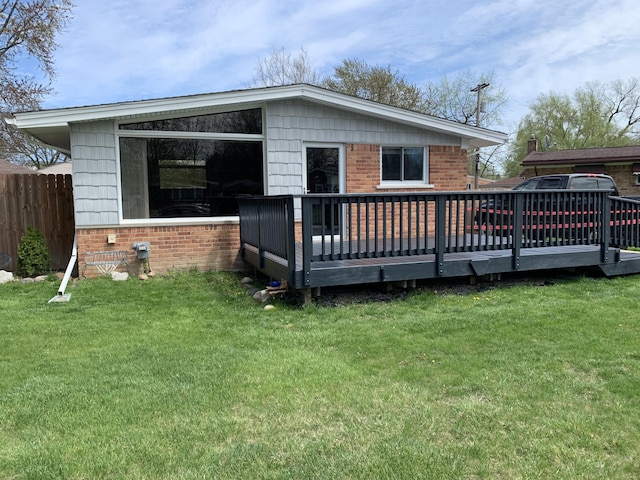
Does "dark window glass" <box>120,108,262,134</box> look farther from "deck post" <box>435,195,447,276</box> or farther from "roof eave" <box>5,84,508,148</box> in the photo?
"deck post" <box>435,195,447,276</box>

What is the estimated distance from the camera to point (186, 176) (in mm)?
7926

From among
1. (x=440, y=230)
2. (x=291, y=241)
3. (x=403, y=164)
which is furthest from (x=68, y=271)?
(x=403, y=164)

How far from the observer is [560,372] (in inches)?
140

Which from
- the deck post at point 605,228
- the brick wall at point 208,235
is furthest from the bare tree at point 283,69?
Result: the deck post at point 605,228

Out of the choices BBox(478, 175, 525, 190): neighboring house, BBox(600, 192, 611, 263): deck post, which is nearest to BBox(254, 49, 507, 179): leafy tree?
BBox(478, 175, 525, 190): neighboring house

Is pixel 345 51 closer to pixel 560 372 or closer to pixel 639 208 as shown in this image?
pixel 639 208

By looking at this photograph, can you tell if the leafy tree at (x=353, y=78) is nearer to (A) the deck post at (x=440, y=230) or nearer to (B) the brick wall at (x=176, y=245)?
(B) the brick wall at (x=176, y=245)

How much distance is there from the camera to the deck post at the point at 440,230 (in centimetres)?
584

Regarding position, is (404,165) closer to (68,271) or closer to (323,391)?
(68,271)

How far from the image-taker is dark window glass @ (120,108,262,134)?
7.71m

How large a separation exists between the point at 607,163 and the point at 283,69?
60.1 feet

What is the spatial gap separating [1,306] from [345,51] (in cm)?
2678

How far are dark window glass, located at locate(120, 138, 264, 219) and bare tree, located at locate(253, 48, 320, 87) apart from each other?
844 inches

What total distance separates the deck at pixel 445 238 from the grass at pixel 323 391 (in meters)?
0.58
